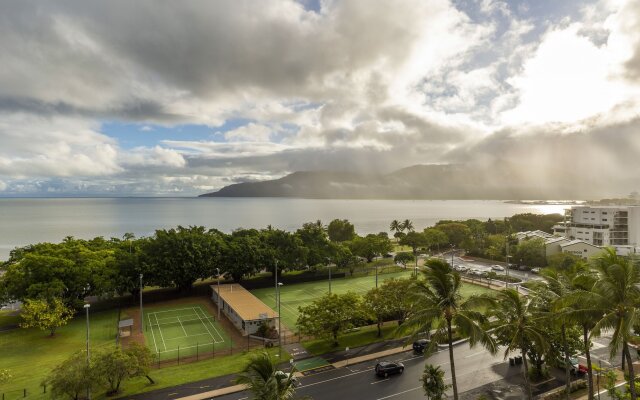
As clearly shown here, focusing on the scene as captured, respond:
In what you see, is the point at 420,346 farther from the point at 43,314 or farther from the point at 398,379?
the point at 43,314

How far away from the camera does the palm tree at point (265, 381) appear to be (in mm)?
18562

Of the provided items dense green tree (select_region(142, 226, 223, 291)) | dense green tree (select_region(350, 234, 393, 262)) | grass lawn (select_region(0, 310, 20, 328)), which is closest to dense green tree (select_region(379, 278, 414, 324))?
dense green tree (select_region(142, 226, 223, 291))

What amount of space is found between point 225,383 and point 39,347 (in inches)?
1008

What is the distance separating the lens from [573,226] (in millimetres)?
119125

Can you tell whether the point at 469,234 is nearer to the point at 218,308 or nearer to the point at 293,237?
the point at 293,237

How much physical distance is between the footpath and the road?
98cm

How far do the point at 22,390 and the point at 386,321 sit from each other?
3944 cm

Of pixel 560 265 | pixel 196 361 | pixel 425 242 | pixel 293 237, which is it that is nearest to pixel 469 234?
pixel 425 242

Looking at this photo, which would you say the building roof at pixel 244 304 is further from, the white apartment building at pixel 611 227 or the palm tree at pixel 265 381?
the white apartment building at pixel 611 227

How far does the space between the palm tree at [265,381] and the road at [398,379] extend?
1454 centimetres

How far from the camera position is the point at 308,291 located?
231ft

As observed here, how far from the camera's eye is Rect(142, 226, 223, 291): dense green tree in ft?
197

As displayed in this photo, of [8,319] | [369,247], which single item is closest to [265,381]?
[8,319]

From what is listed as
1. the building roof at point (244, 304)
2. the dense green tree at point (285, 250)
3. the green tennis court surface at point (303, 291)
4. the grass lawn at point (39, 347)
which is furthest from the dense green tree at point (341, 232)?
the grass lawn at point (39, 347)
